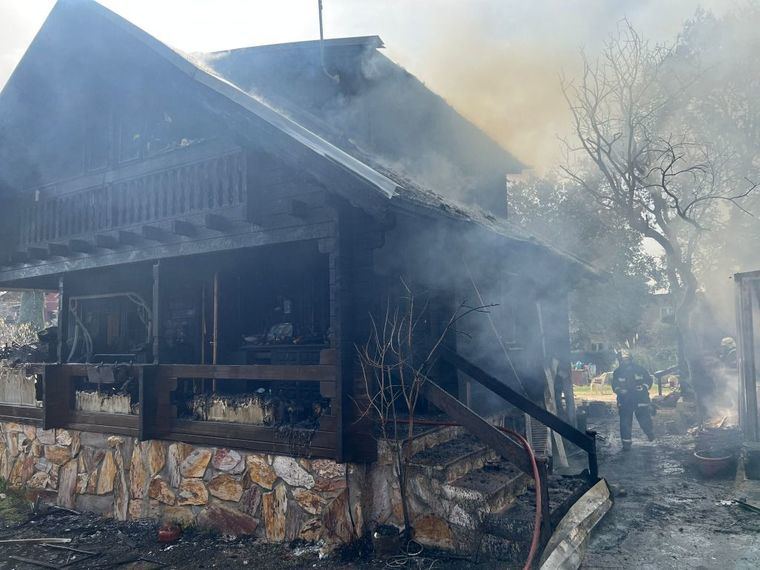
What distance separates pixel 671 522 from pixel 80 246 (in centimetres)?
887

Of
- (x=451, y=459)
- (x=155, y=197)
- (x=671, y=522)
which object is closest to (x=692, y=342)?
(x=671, y=522)

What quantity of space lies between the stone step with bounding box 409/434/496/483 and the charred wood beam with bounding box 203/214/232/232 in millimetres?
3635

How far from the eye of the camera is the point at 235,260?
27.3 feet

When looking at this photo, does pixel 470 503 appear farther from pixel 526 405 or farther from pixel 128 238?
pixel 128 238

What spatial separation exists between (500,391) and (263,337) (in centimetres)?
345

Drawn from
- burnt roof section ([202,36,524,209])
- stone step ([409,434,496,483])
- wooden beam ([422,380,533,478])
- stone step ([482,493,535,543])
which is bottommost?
stone step ([482,493,535,543])

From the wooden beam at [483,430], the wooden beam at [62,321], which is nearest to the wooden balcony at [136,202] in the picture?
the wooden beam at [62,321]

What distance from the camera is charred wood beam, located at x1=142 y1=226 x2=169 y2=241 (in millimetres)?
7340

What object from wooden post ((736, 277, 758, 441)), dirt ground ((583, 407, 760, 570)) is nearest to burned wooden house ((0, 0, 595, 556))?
dirt ground ((583, 407, 760, 570))

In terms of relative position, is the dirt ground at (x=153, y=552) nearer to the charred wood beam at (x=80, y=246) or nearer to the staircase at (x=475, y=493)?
the staircase at (x=475, y=493)

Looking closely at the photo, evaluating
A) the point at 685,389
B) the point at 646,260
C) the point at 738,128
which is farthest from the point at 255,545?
the point at 646,260

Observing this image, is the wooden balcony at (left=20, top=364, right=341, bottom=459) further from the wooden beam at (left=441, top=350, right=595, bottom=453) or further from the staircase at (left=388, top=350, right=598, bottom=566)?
the wooden beam at (left=441, top=350, right=595, bottom=453)

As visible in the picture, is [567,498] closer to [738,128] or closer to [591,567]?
[591,567]

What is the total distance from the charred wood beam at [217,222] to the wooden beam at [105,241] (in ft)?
6.20
